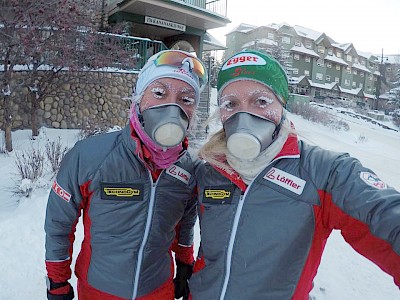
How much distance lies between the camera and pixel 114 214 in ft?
5.90

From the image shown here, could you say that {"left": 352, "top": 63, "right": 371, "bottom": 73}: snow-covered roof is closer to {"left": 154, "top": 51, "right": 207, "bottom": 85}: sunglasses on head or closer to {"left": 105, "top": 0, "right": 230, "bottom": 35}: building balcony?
{"left": 105, "top": 0, "right": 230, "bottom": 35}: building balcony

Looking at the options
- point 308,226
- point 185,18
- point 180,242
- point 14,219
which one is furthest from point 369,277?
point 185,18

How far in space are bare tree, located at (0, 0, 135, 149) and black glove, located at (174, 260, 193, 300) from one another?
5.83 metres

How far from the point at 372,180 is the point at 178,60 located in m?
1.27

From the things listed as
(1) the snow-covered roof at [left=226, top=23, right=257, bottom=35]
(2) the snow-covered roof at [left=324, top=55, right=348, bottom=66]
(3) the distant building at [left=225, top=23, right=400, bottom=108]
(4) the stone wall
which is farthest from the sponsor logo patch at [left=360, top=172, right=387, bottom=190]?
(2) the snow-covered roof at [left=324, top=55, right=348, bottom=66]

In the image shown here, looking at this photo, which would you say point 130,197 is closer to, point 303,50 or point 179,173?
point 179,173

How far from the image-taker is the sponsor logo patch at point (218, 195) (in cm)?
151

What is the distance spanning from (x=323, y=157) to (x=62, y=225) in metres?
1.40

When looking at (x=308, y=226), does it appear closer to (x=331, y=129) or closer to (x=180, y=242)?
(x=180, y=242)

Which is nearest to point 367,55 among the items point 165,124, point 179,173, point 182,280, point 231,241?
point 182,280

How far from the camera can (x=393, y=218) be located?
108 cm

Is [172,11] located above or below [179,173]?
above

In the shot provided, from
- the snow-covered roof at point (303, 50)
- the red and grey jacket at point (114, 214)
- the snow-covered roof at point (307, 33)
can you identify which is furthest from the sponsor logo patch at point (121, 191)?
the snow-covered roof at point (307, 33)

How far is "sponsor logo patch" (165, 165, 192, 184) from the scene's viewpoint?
1.89 metres
